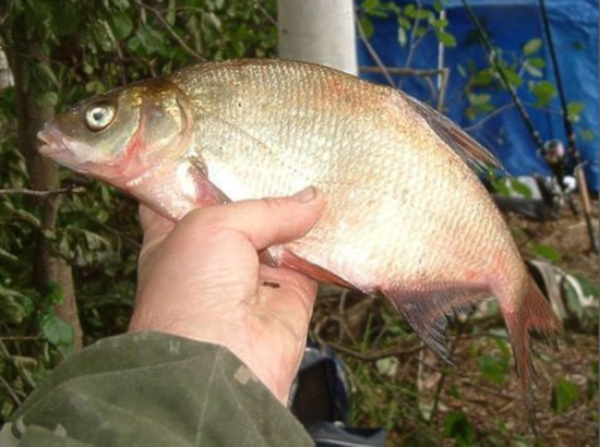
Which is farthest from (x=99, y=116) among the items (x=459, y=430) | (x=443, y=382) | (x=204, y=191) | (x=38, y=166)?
(x=443, y=382)

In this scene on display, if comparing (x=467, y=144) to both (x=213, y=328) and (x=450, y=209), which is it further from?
(x=213, y=328)

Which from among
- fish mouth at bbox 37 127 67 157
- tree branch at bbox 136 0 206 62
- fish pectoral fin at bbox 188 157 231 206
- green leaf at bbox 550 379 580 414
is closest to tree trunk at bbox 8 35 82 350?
tree branch at bbox 136 0 206 62

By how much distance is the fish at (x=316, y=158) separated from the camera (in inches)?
81.6

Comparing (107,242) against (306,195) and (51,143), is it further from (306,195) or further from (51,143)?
(306,195)

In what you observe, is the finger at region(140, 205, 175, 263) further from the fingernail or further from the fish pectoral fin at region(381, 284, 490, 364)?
the fish pectoral fin at region(381, 284, 490, 364)

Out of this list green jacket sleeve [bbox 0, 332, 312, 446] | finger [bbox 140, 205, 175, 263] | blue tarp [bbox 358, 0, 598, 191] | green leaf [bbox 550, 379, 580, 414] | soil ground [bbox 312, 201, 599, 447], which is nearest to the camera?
green jacket sleeve [bbox 0, 332, 312, 446]

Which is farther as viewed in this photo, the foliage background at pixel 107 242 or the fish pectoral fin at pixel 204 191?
the foliage background at pixel 107 242

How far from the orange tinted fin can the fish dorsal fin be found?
14.3 inches

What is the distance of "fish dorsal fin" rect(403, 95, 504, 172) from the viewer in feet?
6.88

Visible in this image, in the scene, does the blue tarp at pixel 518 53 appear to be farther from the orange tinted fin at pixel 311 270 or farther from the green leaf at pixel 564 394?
the orange tinted fin at pixel 311 270

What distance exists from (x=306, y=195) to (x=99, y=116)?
46 cm

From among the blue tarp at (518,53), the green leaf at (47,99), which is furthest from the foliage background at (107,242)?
the blue tarp at (518,53)

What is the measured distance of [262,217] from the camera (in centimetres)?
200

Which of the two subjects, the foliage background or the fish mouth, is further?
the foliage background
